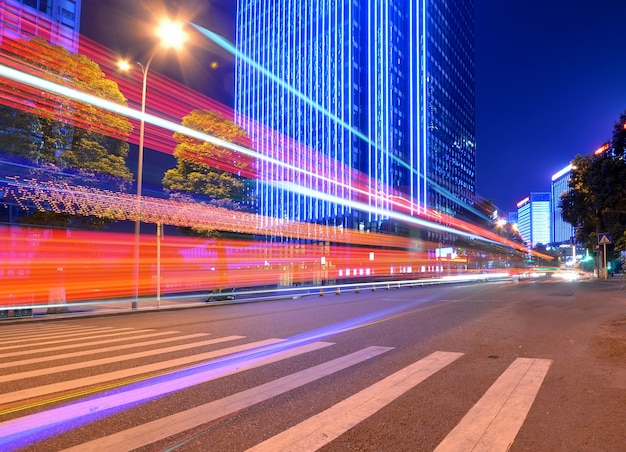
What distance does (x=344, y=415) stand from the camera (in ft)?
15.8

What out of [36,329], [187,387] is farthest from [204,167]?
[187,387]

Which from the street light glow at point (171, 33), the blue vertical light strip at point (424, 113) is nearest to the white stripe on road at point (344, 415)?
the street light glow at point (171, 33)

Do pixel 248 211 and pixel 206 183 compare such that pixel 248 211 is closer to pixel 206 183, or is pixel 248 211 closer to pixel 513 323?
pixel 206 183

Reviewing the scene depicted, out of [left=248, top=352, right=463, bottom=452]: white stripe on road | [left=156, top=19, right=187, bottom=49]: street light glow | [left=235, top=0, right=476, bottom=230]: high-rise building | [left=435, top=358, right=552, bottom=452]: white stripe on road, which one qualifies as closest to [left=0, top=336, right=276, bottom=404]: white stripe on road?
[left=248, top=352, right=463, bottom=452]: white stripe on road

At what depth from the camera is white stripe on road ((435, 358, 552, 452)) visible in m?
4.02

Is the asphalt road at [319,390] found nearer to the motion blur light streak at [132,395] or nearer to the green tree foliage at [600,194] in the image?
the motion blur light streak at [132,395]

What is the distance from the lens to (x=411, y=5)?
9494 cm

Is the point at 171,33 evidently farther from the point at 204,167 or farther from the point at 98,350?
the point at 98,350

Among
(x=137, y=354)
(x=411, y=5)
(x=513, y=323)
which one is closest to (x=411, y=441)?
(x=137, y=354)

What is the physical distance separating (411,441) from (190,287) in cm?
2970

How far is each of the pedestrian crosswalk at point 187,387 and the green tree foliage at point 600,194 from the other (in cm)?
2288

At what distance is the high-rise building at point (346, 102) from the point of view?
270 ft

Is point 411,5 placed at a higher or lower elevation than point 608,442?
higher

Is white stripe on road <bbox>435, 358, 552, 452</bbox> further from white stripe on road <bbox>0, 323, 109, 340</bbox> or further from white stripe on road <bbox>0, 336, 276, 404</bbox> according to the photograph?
white stripe on road <bbox>0, 323, 109, 340</bbox>
